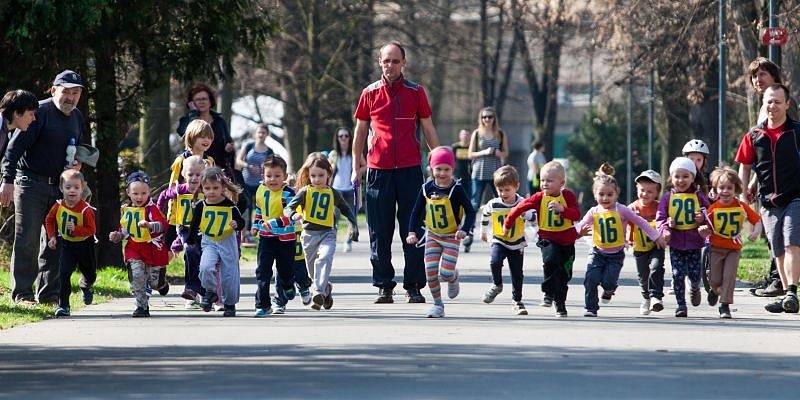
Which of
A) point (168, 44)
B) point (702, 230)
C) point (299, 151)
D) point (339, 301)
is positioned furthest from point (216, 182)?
point (299, 151)

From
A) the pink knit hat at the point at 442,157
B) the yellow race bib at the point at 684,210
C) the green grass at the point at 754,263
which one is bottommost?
the green grass at the point at 754,263

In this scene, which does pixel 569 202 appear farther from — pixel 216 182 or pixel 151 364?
pixel 151 364

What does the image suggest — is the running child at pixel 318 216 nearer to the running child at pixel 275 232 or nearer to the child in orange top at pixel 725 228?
the running child at pixel 275 232

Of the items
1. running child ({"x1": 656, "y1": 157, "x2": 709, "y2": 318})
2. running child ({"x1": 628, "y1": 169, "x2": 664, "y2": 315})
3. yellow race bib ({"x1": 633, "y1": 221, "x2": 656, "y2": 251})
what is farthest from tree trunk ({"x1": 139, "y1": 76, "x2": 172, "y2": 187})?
Result: running child ({"x1": 656, "y1": 157, "x2": 709, "y2": 318})

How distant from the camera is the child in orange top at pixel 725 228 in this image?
535 inches

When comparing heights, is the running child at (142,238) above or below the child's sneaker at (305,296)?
above

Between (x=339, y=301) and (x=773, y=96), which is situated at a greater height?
(x=773, y=96)

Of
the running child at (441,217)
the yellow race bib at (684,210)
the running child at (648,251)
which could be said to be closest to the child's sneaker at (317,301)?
the running child at (441,217)

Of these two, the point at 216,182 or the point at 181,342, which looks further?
the point at 216,182

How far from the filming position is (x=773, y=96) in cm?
1371

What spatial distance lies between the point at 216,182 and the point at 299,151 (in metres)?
35.6

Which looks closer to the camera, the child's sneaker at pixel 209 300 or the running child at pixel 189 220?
the child's sneaker at pixel 209 300

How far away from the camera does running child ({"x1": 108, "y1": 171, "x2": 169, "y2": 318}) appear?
13.6 m

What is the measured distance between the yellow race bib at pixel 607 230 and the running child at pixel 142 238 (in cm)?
315
